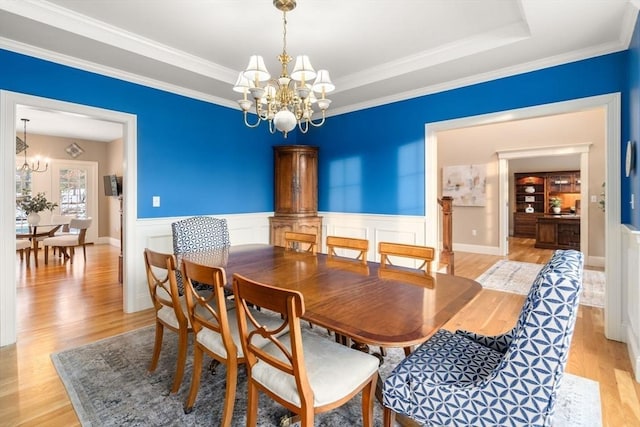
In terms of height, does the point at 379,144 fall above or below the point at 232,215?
above

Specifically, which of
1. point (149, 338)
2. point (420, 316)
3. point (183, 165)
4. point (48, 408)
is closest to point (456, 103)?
point (420, 316)

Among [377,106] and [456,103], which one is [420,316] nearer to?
[456,103]

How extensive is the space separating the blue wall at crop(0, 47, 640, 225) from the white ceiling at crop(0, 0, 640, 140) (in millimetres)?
143

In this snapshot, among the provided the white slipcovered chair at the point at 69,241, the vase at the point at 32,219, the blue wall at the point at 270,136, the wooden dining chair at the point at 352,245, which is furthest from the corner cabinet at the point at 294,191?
the vase at the point at 32,219

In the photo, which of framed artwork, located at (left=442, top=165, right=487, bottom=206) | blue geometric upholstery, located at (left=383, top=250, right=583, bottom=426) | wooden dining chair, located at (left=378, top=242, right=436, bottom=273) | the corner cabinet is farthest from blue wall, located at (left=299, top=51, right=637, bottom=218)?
framed artwork, located at (left=442, top=165, right=487, bottom=206)

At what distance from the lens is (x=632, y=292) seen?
2258 millimetres

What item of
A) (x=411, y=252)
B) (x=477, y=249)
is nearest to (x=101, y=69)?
(x=411, y=252)

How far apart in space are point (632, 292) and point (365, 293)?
209 centimetres

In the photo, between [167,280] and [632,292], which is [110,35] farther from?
[632,292]

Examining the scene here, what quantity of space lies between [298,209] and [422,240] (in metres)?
1.77

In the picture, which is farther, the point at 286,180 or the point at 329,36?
the point at 286,180

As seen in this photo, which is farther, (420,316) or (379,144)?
(379,144)

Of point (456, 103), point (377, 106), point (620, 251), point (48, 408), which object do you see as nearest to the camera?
point (48, 408)

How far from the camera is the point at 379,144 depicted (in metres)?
4.22
